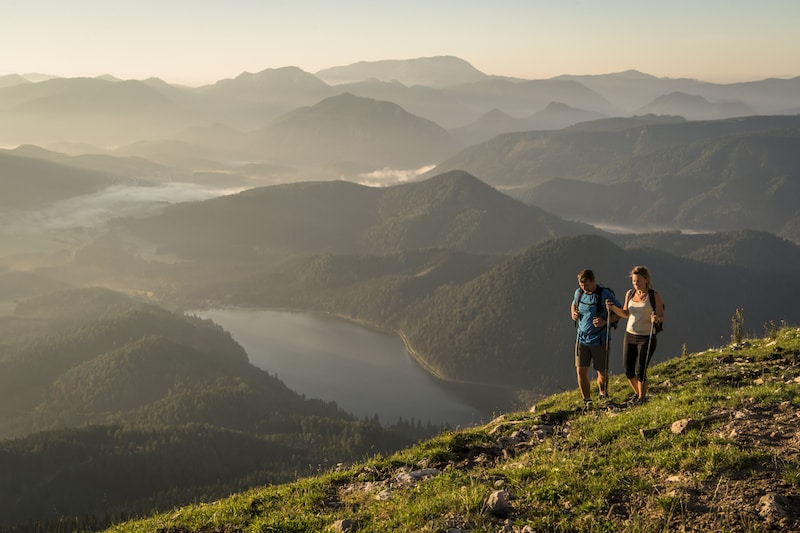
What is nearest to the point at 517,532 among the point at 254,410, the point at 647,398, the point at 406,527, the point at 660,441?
the point at 406,527

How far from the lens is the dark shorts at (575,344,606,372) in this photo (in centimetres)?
2241

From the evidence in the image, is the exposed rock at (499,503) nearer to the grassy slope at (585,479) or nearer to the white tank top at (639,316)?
the grassy slope at (585,479)

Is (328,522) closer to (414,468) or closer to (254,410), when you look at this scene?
(414,468)

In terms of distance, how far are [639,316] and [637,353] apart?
1607 millimetres

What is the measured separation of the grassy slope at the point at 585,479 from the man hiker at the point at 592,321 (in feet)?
6.97

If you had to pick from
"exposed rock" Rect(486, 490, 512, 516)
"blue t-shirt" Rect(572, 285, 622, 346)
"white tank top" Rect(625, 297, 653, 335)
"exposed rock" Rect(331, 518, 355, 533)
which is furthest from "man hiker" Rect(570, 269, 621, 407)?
"exposed rock" Rect(331, 518, 355, 533)

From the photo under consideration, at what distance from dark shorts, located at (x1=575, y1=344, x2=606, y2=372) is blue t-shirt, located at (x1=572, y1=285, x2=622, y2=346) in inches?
8.5

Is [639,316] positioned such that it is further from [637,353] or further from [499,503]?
[499,503]

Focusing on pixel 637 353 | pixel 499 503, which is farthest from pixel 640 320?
pixel 499 503

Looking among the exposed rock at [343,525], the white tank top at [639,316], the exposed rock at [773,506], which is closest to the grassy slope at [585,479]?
the exposed rock at [773,506]

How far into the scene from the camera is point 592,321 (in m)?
22.3

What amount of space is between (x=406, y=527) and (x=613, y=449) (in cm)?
672

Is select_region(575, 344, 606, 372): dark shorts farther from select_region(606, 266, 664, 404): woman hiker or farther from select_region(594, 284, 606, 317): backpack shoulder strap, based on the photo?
select_region(594, 284, 606, 317): backpack shoulder strap

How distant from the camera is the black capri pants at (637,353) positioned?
21.3 m
